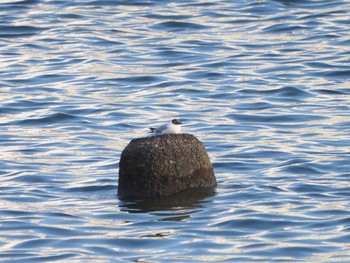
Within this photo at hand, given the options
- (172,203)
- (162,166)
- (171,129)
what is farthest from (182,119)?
(162,166)

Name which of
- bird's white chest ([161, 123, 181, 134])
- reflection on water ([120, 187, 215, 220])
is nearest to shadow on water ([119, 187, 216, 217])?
reflection on water ([120, 187, 215, 220])

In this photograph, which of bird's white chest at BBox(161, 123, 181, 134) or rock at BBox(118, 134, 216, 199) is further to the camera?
bird's white chest at BBox(161, 123, 181, 134)

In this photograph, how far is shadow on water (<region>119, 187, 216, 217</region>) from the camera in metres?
11.8

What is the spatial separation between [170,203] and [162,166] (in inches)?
17.8

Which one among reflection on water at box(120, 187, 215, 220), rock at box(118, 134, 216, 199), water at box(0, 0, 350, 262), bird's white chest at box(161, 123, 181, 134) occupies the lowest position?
water at box(0, 0, 350, 262)

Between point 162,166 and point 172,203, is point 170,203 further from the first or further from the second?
point 162,166

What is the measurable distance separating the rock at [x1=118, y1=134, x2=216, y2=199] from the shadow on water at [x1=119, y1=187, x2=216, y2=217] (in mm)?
62

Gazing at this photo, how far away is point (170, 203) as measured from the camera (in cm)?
1188

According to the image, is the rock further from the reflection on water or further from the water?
the water

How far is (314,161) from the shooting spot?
14.3 m

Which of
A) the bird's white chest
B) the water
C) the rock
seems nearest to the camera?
the water

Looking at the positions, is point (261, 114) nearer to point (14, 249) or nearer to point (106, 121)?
point (106, 121)

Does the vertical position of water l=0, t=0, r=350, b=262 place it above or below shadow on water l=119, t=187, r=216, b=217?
below

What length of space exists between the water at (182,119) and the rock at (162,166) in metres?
0.17
